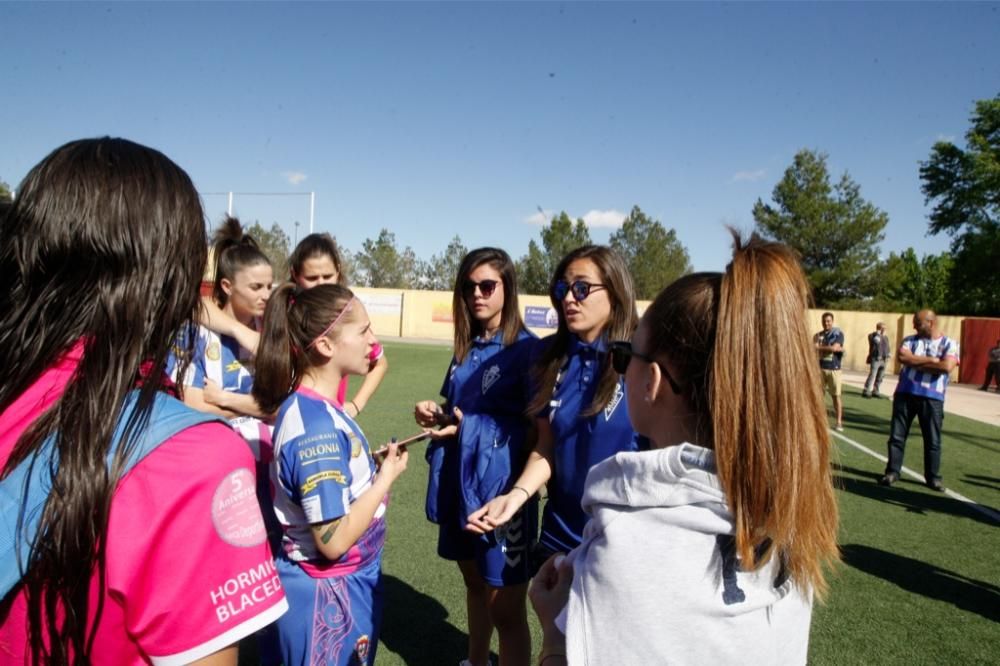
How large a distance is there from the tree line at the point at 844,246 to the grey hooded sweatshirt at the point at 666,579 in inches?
890

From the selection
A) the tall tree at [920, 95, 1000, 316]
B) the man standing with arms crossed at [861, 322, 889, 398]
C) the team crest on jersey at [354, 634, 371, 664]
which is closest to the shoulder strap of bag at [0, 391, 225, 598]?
the team crest on jersey at [354, 634, 371, 664]

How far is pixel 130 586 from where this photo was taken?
0.87 meters

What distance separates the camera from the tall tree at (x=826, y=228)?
48844mm

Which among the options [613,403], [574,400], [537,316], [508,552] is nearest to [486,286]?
[574,400]

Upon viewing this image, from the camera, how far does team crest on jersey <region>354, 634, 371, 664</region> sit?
2.25 metres

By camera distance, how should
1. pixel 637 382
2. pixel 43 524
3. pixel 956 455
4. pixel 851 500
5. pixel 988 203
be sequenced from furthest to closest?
pixel 988 203, pixel 956 455, pixel 851 500, pixel 637 382, pixel 43 524

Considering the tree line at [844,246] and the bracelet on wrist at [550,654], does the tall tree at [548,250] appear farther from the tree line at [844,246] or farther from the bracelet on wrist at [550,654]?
the bracelet on wrist at [550,654]

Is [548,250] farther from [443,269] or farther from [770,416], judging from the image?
[770,416]

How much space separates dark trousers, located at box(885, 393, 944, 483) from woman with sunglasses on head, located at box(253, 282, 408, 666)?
25.8 feet

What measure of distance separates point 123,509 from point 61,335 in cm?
31

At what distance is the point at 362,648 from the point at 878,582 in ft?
14.8

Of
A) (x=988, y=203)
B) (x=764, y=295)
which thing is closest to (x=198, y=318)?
(x=764, y=295)

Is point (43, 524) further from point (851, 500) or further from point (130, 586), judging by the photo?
point (851, 500)

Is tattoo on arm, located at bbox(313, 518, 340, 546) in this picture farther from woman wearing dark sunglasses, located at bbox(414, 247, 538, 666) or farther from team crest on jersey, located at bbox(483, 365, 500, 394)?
team crest on jersey, located at bbox(483, 365, 500, 394)
